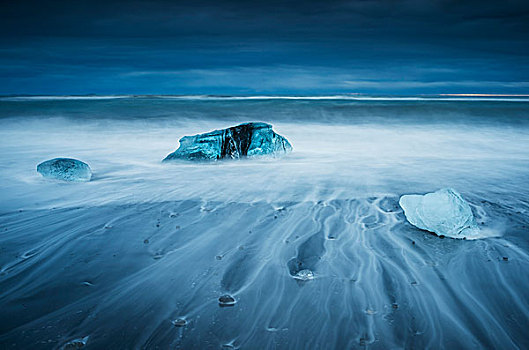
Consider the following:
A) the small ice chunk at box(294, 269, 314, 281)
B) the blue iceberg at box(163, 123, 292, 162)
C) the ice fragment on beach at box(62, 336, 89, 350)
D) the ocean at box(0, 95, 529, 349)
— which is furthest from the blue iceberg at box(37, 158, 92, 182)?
the small ice chunk at box(294, 269, 314, 281)

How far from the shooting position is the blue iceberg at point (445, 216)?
2.69 meters

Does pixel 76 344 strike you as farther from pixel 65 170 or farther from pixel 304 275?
pixel 65 170

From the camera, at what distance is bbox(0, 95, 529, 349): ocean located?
168cm

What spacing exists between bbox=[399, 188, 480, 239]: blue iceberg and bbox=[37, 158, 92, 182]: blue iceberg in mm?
3626

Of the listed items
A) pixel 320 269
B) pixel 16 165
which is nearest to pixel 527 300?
pixel 320 269

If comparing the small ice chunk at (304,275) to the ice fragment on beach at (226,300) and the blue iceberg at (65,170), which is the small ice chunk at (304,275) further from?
the blue iceberg at (65,170)

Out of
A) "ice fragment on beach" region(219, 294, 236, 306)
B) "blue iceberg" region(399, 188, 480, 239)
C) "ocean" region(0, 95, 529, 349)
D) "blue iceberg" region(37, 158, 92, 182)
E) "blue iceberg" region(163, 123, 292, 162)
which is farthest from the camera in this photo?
"blue iceberg" region(163, 123, 292, 162)

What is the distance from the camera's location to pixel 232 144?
19.8 feet

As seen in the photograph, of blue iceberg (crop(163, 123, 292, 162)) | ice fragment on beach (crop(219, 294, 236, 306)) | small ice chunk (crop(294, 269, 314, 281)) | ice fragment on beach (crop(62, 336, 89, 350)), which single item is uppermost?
blue iceberg (crop(163, 123, 292, 162))

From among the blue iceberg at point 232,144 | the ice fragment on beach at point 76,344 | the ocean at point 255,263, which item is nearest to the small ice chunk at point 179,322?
the ocean at point 255,263

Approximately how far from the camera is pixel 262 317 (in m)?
1.78

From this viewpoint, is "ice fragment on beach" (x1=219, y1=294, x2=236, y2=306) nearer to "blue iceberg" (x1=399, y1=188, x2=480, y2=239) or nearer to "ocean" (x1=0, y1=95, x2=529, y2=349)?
"ocean" (x1=0, y1=95, x2=529, y2=349)

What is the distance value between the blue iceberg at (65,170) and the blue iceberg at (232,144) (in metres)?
1.52

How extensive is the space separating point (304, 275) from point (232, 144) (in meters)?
4.10
